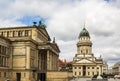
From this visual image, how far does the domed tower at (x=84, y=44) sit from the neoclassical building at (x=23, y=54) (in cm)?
7159

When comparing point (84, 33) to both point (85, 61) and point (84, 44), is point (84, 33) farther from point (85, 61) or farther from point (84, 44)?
point (85, 61)

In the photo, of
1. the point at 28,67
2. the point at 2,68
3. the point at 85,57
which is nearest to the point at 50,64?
the point at 28,67

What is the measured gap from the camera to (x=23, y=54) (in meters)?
79.9

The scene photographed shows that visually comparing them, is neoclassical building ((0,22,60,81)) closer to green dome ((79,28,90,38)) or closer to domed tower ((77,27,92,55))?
domed tower ((77,27,92,55))

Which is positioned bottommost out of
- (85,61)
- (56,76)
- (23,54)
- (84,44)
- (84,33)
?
(56,76)

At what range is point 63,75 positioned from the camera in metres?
85.1

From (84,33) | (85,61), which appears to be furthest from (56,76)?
(84,33)

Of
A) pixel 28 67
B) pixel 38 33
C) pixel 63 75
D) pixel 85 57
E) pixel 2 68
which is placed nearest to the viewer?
pixel 2 68

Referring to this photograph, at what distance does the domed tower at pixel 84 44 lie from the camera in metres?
163

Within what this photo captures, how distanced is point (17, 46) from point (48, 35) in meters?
28.6

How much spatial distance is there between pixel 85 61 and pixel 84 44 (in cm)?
948

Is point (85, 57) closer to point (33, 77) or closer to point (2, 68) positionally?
point (33, 77)

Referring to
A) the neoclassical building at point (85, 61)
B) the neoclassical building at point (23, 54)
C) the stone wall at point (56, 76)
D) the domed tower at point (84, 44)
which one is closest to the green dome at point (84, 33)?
the domed tower at point (84, 44)

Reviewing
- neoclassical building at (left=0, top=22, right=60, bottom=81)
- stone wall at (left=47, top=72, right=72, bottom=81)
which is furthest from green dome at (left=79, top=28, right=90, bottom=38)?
stone wall at (left=47, top=72, right=72, bottom=81)
